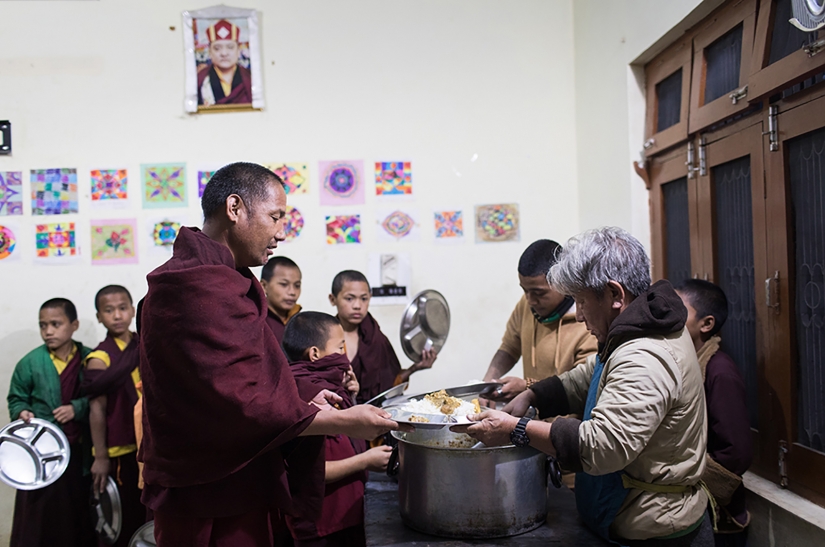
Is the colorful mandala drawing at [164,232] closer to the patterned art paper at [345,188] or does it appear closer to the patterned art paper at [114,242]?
the patterned art paper at [114,242]

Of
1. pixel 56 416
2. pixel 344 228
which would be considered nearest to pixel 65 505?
pixel 56 416

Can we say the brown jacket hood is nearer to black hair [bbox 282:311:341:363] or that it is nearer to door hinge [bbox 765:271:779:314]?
door hinge [bbox 765:271:779:314]

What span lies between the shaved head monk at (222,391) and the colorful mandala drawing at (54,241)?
2750 millimetres

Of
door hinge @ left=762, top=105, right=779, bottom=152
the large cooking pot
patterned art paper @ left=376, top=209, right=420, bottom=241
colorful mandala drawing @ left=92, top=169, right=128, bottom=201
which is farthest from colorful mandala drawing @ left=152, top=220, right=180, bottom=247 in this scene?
door hinge @ left=762, top=105, right=779, bottom=152

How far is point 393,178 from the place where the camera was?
4.05 m

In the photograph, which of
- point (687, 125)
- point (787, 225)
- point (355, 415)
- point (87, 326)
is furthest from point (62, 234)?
point (787, 225)

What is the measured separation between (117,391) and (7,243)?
4.17 feet

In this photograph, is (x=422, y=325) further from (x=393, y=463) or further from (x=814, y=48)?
(x=814, y=48)

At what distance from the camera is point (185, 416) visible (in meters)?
1.54

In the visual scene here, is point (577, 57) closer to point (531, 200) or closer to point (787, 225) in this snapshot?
point (531, 200)

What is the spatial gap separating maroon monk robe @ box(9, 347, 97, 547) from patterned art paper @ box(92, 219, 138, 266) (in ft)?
2.17

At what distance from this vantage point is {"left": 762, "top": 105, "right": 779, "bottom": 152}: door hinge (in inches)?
87.4

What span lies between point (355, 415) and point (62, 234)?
10.4 feet

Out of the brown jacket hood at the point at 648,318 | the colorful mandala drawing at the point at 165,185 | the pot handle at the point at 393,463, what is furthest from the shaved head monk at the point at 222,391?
the colorful mandala drawing at the point at 165,185
